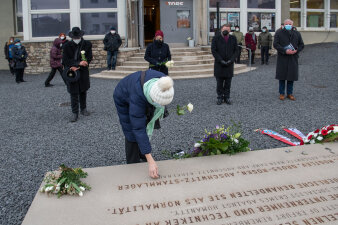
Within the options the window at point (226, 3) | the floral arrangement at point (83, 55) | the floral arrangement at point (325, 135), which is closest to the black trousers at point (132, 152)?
the floral arrangement at point (325, 135)

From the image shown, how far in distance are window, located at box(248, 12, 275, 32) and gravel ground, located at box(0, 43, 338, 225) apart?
6528 millimetres

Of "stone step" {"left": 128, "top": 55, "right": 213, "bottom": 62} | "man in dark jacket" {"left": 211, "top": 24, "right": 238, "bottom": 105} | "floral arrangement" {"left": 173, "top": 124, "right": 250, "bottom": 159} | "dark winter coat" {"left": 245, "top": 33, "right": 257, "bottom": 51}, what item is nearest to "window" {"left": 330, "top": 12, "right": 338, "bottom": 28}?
"dark winter coat" {"left": 245, "top": 33, "right": 257, "bottom": 51}

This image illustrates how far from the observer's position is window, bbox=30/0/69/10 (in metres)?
16.4

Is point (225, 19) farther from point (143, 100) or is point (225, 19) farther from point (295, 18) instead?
point (143, 100)

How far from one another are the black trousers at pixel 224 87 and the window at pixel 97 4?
386 inches

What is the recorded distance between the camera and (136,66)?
1460 cm

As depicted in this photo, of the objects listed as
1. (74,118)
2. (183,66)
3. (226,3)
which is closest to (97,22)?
(183,66)

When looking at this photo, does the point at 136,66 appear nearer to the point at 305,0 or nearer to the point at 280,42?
the point at 280,42

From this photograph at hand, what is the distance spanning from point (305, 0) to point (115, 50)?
13842mm

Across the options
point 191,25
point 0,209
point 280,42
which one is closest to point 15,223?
point 0,209

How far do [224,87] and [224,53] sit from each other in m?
0.78

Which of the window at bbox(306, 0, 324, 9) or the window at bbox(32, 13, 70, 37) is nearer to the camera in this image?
the window at bbox(32, 13, 70, 37)

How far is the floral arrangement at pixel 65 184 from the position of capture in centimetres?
329

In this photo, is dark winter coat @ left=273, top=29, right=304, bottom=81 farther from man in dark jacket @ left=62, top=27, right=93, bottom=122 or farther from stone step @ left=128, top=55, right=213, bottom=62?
stone step @ left=128, top=55, right=213, bottom=62
